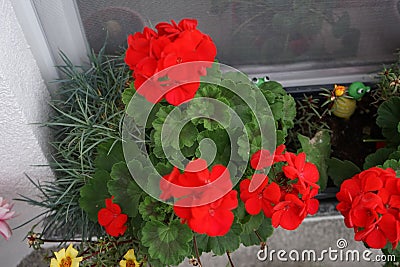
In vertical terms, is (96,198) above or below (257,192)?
below

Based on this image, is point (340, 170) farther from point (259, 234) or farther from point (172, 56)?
point (172, 56)

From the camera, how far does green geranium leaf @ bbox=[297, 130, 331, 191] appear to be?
3.61ft

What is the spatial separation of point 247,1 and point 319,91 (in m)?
0.31

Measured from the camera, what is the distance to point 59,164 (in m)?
1.03

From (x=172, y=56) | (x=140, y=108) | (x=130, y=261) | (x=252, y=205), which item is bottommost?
(x=130, y=261)

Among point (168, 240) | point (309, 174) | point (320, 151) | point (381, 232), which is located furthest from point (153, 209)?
point (320, 151)

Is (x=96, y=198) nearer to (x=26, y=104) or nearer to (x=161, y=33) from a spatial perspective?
(x=26, y=104)

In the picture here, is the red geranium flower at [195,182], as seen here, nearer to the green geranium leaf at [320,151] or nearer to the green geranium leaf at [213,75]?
the green geranium leaf at [213,75]

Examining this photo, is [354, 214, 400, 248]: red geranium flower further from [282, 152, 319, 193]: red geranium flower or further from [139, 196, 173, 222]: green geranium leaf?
[139, 196, 173, 222]: green geranium leaf

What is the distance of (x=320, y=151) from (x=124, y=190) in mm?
487

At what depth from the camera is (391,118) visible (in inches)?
41.6

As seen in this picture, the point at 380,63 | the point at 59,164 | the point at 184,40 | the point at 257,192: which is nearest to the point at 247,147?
the point at 257,192

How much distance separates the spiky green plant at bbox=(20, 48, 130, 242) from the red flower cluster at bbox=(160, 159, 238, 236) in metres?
0.34

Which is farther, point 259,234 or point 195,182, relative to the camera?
point 259,234
